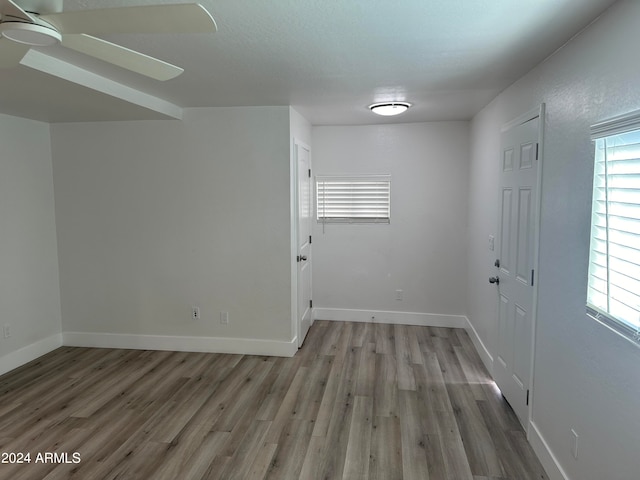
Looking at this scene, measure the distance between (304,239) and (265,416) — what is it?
215cm

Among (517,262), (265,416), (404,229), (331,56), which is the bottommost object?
(265,416)

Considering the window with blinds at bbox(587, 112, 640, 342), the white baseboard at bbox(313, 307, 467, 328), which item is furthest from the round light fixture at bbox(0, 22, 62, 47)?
the white baseboard at bbox(313, 307, 467, 328)

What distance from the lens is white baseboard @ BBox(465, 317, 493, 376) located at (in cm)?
368

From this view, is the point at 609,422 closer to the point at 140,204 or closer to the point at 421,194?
the point at 421,194

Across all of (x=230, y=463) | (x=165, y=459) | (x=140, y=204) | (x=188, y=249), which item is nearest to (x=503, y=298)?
(x=230, y=463)

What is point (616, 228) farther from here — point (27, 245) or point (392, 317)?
point (27, 245)

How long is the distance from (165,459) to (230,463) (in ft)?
1.38

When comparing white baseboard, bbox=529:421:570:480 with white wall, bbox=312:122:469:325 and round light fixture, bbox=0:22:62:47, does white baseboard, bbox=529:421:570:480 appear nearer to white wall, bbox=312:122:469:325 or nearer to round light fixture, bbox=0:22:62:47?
white wall, bbox=312:122:469:325

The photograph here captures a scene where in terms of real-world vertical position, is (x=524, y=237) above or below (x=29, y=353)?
above

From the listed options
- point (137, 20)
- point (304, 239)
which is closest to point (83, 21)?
point (137, 20)

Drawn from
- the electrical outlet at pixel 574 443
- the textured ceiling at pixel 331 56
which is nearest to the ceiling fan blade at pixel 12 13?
the textured ceiling at pixel 331 56

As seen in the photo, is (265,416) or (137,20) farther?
(265,416)

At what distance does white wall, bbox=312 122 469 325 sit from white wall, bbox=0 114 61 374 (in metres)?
2.96

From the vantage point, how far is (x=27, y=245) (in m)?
4.05
